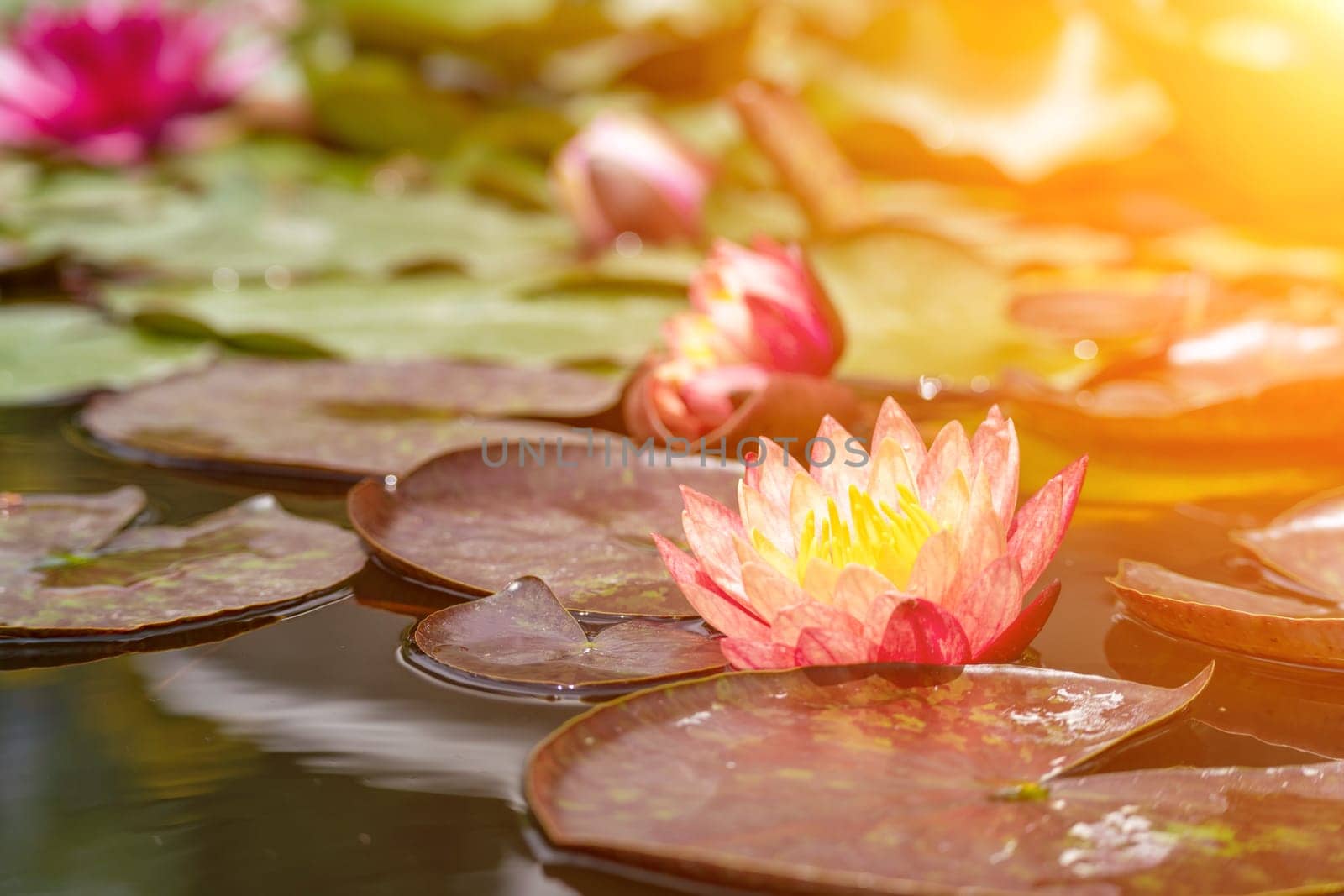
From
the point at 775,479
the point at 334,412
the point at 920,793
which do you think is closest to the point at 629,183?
the point at 334,412

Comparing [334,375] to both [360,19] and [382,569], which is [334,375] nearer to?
[382,569]

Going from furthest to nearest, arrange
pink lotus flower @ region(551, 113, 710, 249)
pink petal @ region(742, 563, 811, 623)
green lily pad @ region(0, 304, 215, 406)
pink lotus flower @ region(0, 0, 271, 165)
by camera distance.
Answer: pink lotus flower @ region(0, 0, 271, 165), pink lotus flower @ region(551, 113, 710, 249), green lily pad @ region(0, 304, 215, 406), pink petal @ region(742, 563, 811, 623)

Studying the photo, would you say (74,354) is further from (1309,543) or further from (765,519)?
(1309,543)

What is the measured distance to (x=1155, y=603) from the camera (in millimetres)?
704

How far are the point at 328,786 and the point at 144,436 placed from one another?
64cm

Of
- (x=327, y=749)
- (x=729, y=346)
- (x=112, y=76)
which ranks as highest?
(x=112, y=76)

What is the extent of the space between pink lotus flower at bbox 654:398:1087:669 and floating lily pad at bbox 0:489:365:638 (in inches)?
12.2

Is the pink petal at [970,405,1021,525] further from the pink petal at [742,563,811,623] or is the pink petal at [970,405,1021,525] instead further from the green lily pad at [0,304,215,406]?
the green lily pad at [0,304,215,406]

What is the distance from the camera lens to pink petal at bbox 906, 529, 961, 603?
0.56 metres

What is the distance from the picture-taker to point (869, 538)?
0.61 m

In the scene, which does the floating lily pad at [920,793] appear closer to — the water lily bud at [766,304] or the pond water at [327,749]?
the pond water at [327,749]

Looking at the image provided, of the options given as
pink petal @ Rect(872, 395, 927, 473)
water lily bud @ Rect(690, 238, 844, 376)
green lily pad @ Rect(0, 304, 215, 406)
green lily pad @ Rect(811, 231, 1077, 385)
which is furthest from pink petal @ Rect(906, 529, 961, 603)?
green lily pad @ Rect(0, 304, 215, 406)

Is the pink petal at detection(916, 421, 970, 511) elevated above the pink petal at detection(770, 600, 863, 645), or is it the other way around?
the pink petal at detection(916, 421, 970, 511)

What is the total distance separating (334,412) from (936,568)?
0.74 m
